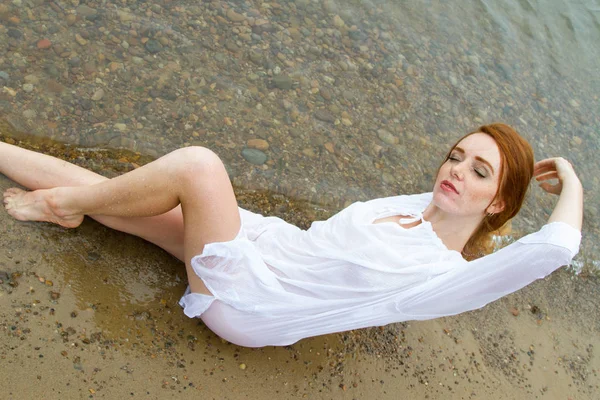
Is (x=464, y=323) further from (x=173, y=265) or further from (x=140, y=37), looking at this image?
(x=140, y=37)

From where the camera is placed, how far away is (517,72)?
642cm

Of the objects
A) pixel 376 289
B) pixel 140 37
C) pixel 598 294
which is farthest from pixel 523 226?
pixel 140 37

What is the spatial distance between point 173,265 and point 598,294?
3.19 metres

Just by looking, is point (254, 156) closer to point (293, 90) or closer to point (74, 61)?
point (293, 90)

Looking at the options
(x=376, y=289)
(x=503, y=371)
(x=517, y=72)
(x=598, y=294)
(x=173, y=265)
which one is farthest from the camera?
(x=517, y=72)

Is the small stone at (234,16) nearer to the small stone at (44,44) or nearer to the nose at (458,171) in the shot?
the small stone at (44,44)

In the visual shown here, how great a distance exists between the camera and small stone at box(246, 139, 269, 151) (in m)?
4.49

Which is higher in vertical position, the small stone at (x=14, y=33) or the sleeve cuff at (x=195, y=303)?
the sleeve cuff at (x=195, y=303)

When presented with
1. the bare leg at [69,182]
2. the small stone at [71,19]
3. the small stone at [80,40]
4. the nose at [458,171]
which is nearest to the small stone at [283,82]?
the small stone at [80,40]

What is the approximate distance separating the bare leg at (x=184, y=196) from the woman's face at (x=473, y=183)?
3.33ft

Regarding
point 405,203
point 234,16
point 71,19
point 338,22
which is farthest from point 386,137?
point 71,19

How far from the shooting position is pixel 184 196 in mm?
2971

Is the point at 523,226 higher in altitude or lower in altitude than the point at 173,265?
higher

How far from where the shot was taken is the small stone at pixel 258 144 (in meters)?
4.49
